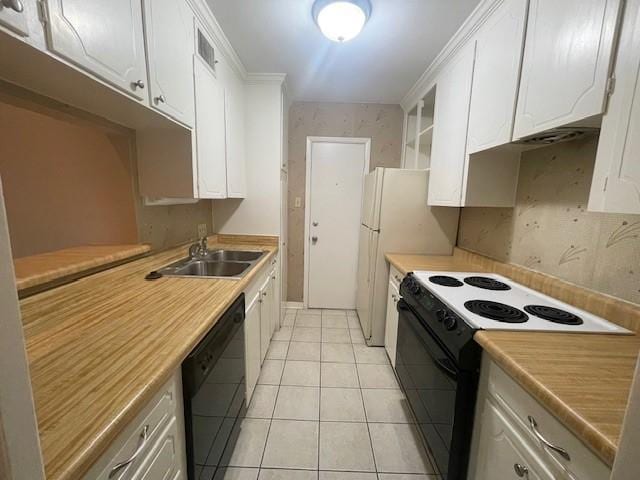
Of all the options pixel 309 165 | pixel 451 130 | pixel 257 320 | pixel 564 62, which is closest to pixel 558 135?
pixel 564 62

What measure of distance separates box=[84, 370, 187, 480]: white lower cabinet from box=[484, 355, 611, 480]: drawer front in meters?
1.04

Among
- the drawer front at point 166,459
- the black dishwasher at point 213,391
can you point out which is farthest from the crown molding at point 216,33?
the drawer front at point 166,459

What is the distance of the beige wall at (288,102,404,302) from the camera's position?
307 cm

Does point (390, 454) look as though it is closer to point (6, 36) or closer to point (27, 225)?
point (6, 36)

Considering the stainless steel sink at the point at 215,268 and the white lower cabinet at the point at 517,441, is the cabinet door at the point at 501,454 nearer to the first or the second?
the white lower cabinet at the point at 517,441

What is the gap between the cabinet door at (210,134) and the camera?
168 cm

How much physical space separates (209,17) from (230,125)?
2.18ft

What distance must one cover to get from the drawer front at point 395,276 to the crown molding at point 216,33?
201 centimetres

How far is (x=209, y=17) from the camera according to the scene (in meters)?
1.66

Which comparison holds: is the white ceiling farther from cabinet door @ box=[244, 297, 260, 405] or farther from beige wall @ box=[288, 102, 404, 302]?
cabinet door @ box=[244, 297, 260, 405]

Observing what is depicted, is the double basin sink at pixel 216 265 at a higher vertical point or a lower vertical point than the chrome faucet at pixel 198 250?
lower

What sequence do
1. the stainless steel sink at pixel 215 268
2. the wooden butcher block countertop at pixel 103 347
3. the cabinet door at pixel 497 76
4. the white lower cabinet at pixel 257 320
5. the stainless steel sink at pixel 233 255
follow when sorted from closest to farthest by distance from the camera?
the wooden butcher block countertop at pixel 103 347, the cabinet door at pixel 497 76, the white lower cabinet at pixel 257 320, the stainless steel sink at pixel 215 268, the stainless steel sink at pixel 233 255

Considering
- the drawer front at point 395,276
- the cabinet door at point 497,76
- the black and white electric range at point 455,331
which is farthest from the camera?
the drawer front at point 395,276

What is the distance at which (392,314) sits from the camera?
2197 millimetres
